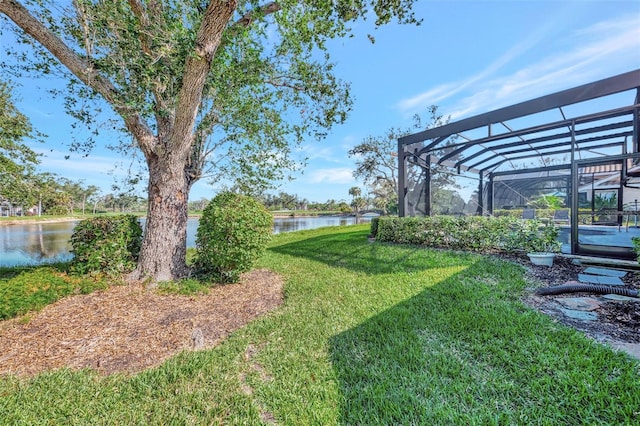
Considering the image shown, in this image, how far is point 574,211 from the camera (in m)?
4.77

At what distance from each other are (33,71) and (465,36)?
8.91m

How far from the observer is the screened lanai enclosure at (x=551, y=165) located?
185 inches

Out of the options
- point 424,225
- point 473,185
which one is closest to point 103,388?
point 424,225

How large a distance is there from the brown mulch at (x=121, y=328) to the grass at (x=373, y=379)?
0.77 ft

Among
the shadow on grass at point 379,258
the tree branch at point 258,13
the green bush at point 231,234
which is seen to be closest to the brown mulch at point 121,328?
the green bush at point 231,234

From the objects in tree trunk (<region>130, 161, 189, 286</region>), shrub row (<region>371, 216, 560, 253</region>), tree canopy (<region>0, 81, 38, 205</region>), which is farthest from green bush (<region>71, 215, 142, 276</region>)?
tree canopy (<region>0, 81, 38, 205</region>)

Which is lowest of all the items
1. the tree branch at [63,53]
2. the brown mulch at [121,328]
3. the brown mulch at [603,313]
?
the brown mulch at [121,328]

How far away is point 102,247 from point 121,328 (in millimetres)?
1974

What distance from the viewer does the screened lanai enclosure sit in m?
4.71

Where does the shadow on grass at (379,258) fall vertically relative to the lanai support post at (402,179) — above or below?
below

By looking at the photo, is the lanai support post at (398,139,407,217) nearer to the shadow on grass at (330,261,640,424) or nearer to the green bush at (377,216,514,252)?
the green bush at (377,216,514,252)

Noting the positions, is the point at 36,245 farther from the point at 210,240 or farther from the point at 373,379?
the point at 373,379

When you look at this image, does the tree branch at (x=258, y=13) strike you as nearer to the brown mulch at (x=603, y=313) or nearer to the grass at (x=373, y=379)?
the grass at (x=373, y=379)

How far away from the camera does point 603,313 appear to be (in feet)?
9.09
